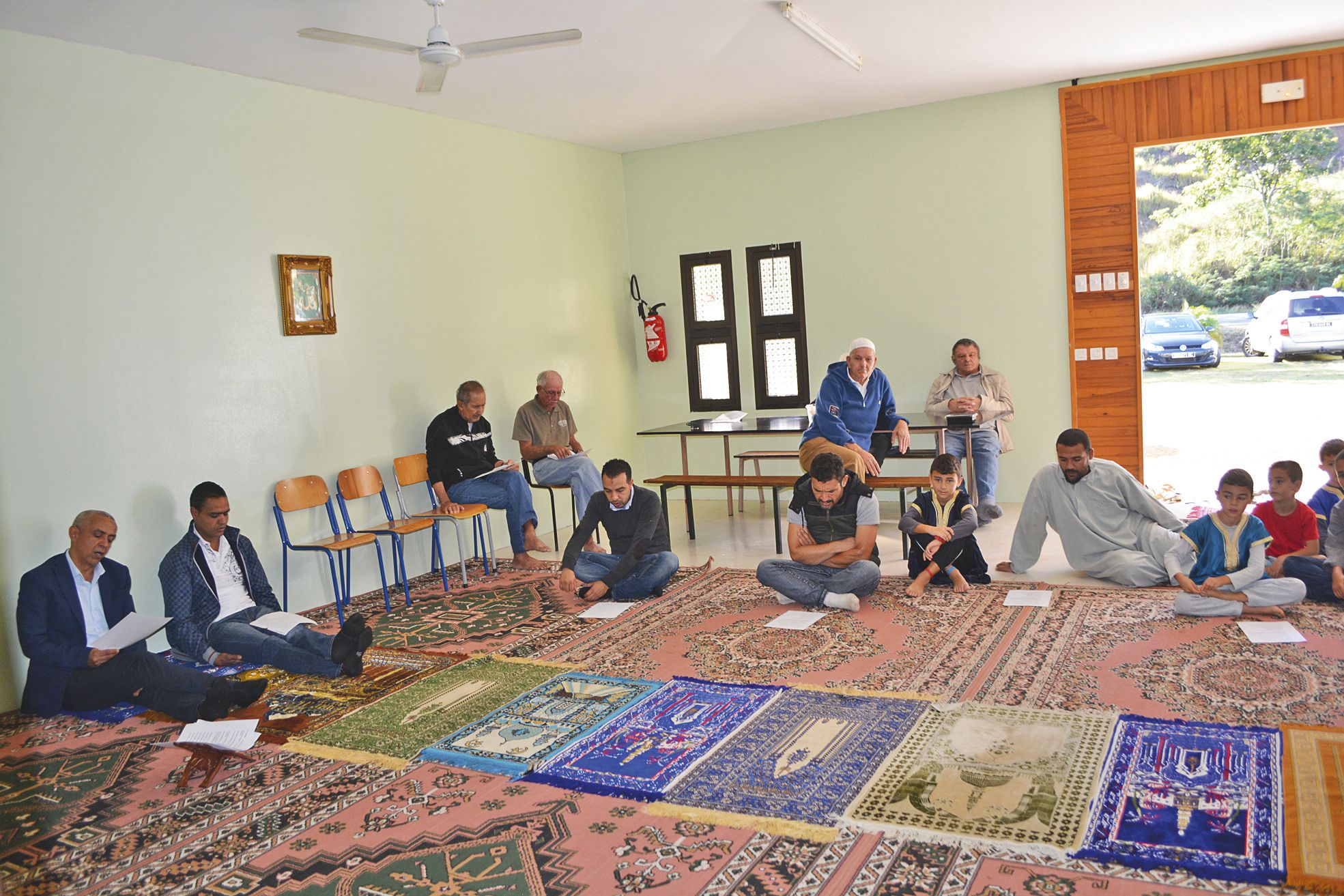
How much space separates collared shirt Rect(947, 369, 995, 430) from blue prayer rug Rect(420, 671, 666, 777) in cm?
445

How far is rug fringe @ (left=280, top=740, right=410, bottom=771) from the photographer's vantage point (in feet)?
12.6

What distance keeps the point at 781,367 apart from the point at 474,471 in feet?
10.7

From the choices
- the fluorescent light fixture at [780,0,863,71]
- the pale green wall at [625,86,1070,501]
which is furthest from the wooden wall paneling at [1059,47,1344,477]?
the fluorescent light fixture at [780,0,863,71]

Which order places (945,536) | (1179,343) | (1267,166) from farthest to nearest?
(1179,343) < (1267,166) < (945,536)

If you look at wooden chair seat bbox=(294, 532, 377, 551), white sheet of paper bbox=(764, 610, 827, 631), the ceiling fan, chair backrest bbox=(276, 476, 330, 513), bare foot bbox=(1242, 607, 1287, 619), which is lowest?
white sheet of paper bbox=(764, 610, 827, 631)

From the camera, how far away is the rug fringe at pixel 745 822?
3.06 m

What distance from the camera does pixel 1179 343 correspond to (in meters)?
12.1

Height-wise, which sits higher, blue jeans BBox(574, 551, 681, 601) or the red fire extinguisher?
the red fire extinguisher

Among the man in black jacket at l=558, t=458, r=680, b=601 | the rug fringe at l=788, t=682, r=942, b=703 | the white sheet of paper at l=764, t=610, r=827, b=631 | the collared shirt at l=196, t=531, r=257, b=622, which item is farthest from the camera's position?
the man in black jacket at l=558, t=458, r=680, b=601

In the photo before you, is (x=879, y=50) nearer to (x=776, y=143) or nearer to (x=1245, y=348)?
(x=776, y=143)

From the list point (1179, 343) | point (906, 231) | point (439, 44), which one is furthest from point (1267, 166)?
point (439, 44)

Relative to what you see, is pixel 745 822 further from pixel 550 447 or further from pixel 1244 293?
pixel 1244 293

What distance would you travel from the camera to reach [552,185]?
28.5ft

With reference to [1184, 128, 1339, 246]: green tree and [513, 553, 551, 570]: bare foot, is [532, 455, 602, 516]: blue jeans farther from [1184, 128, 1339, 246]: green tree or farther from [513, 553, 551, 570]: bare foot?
[1184, 128, 1339, 246]: green tree
